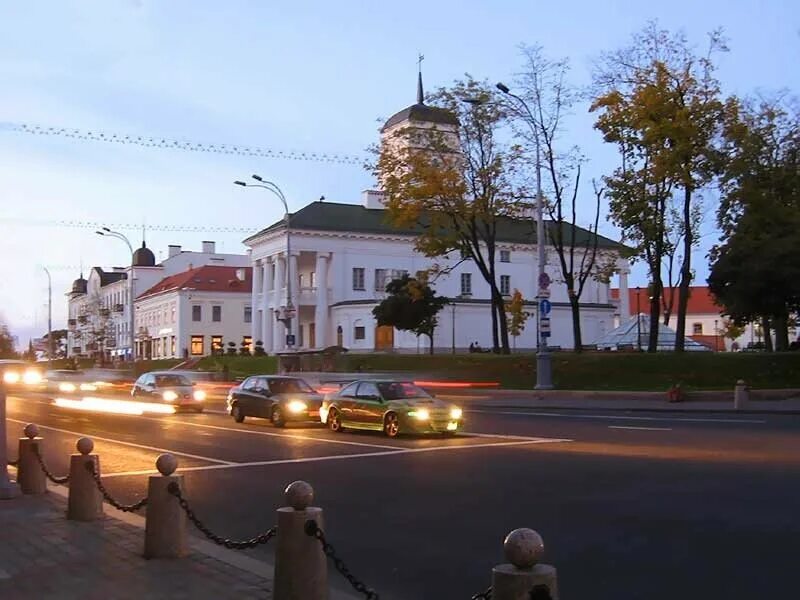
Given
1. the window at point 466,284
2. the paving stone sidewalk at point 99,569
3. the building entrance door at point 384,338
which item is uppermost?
the window at point 466,284

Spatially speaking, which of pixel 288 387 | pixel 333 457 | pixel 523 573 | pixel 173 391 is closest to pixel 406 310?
pixel 173 391

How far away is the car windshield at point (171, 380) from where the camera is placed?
33.1m

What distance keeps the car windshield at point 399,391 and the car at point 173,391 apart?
11.8 m

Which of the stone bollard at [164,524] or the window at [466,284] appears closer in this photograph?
the stone bollard at [164,524]

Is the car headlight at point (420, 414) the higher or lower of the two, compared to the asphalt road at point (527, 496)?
higher

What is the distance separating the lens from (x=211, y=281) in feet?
327

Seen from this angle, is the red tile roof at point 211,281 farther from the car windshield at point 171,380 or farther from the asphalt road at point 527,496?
the asphalt road at point 527,496

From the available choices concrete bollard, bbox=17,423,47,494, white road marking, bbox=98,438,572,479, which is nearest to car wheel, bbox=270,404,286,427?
white road marking, bbox=98,438,572,479

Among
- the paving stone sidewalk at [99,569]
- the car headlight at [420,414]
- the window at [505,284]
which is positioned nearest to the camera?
the paving stone sidewalk at [99,569]

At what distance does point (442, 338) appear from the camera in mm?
78312

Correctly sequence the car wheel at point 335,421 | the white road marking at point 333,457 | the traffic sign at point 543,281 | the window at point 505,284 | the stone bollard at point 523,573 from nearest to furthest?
the stone bollard at point 523,573, the white road marking at point 333,457, the car wheel at point 335,421, the traffic sign at point 543,281, the window at point 505,284

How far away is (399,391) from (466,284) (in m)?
64.1

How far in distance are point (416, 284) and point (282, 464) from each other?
32.4 meters

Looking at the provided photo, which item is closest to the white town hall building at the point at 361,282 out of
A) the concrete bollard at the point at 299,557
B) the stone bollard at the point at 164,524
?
the stone bollard at the point at 164,524
